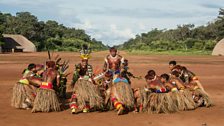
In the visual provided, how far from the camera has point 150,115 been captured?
25.1 ft

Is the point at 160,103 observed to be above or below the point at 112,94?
below

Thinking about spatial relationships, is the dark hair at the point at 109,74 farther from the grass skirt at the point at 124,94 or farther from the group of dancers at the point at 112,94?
the grass skirt at the point at 124,94

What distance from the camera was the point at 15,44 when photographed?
63.4m

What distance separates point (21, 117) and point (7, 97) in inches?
119

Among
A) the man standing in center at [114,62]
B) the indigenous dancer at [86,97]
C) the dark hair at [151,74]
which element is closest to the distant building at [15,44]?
the man standing in center at [114,62]

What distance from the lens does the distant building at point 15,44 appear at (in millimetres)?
61931

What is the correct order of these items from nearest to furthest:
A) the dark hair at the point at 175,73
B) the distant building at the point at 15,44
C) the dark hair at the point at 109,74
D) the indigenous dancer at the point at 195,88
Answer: the indigenous dancer at the point at 195,88 → the dark hair at the point at 175,73 → the dark hair at the point at 109,74 → the distant building at the point at 15,44

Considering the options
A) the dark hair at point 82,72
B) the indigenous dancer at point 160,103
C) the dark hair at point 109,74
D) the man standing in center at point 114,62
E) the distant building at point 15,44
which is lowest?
the indigenous dancer at point 160,103

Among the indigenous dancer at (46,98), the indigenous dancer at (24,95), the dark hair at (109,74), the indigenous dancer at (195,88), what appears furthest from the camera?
the dark hair at (109,74)

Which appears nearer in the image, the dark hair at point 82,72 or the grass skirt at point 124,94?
the grass skirt at point 124,94

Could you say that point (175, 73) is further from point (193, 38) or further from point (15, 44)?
point (193, 38)

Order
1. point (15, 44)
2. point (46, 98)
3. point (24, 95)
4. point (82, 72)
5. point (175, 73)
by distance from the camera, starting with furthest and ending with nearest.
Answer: point (15, 44) < point (175, 73) < point (82, 72) < point (24, 95) < point (46, 98)

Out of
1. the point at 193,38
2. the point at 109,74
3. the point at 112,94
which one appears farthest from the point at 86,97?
the point at 193,38

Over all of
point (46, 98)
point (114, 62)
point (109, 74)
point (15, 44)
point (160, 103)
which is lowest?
point (160, 103)
